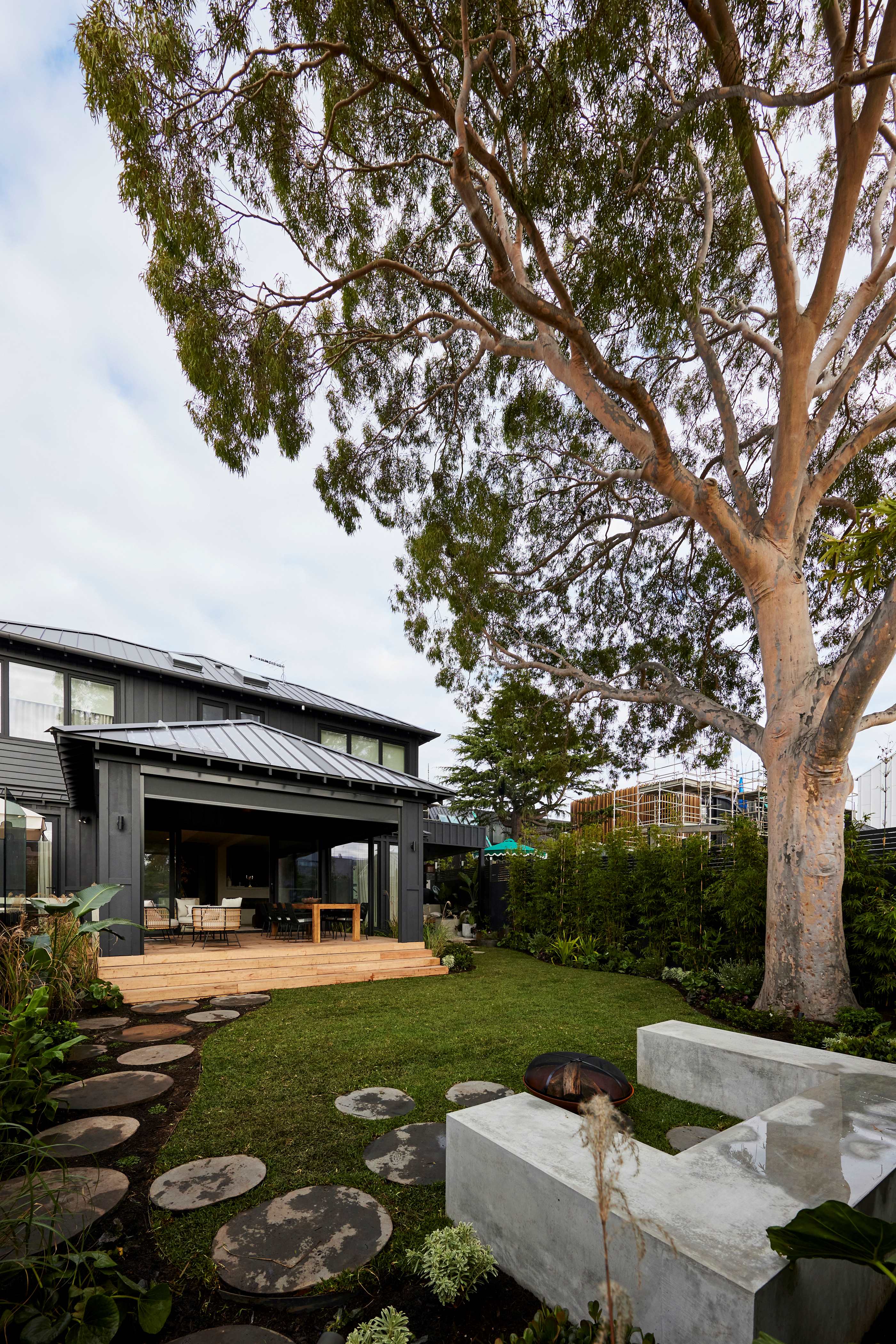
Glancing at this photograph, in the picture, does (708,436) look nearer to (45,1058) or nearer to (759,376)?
(759,376)

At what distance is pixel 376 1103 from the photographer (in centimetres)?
442

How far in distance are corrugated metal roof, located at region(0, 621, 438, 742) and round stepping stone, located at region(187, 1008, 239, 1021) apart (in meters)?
7.92

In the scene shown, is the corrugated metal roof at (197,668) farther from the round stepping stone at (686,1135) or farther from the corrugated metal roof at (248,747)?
the round stepping stone at (686,1135)

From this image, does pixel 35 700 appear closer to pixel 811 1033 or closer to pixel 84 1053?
pixel 84 1053

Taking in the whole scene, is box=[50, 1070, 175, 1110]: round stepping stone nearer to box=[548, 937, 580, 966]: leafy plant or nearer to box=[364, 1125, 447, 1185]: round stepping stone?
box=[364, 1125, 447, 1185]: round stepping stone

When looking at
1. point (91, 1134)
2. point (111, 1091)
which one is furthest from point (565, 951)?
point (91, 1134)

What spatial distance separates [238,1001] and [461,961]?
4135 mm

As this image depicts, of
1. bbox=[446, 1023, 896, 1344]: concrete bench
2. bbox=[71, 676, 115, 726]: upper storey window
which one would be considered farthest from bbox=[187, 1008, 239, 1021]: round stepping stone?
bbox=[71, 676, 115, 726]: upper storey window

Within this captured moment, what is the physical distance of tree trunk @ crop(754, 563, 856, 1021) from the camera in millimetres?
6539

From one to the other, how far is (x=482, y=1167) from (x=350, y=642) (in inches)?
1405

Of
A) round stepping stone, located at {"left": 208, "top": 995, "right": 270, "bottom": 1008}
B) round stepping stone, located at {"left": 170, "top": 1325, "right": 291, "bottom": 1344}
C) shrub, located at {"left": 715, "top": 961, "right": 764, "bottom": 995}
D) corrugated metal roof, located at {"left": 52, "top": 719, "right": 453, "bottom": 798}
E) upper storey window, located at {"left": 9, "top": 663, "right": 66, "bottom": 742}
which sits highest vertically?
upper storey window, located at {"left": 9, "top": 663, "right": 66, "bottom": 742}

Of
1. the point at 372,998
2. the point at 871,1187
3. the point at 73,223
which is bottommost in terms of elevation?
the point at 372,998

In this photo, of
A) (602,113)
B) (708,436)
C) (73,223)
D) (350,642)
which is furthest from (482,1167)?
(350,642)

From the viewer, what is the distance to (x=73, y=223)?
25.1 feet
